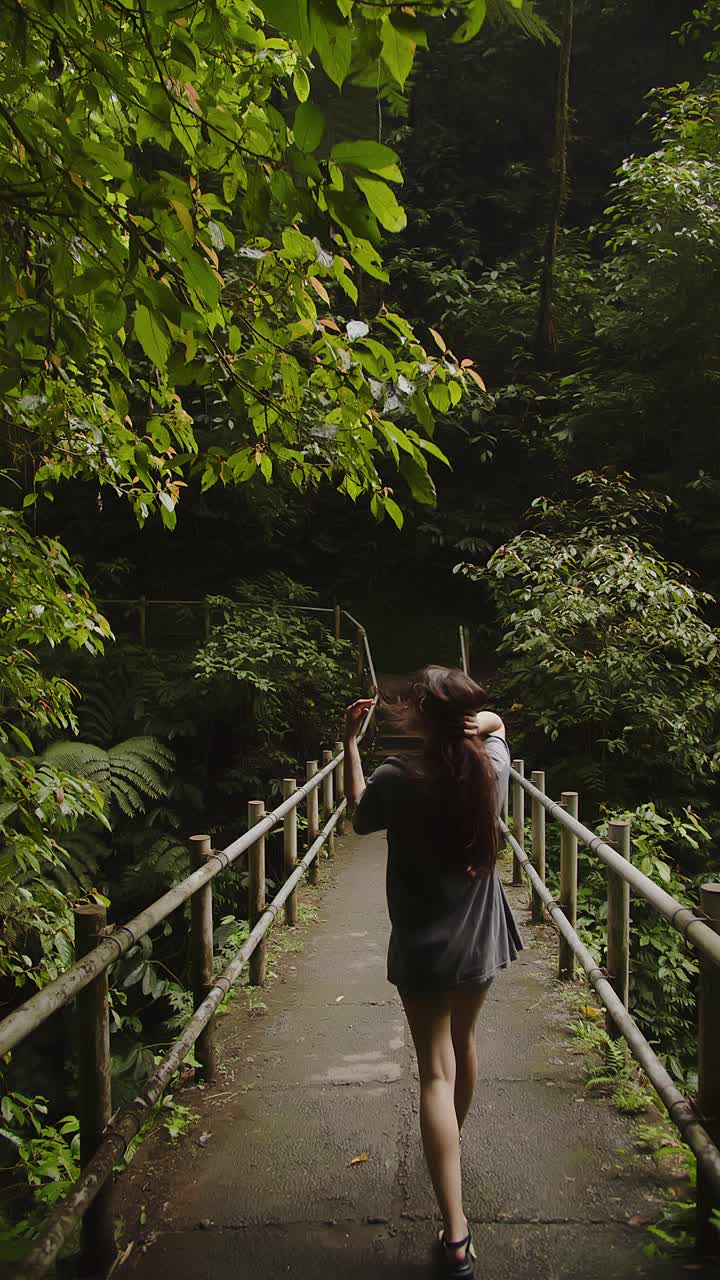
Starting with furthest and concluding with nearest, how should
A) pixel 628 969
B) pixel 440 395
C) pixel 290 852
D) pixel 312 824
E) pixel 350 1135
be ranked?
1. pixel 312 824
2. pixel 290 852
3. pixel 628 969
4. pixel 350 1135
5. pixel 440 395

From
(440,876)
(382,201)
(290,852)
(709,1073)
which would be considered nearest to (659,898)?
(709,1073)

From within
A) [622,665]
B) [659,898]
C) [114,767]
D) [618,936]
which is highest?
[622,665]

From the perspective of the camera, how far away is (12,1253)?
2170mm

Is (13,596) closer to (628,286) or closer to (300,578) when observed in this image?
(628,286)

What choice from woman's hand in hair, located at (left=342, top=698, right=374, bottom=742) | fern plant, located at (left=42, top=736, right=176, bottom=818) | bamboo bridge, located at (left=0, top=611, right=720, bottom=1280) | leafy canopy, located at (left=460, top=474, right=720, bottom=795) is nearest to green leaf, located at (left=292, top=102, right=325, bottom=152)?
woman's hand in hair, located at (left=342, top=698, right=374, bottom=742)

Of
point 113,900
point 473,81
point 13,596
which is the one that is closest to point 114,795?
Answer: point 113,900

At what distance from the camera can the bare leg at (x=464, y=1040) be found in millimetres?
2185

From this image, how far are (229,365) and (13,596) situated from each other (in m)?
1.65

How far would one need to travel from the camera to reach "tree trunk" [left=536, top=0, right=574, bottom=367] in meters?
12.1

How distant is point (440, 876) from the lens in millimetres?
2072

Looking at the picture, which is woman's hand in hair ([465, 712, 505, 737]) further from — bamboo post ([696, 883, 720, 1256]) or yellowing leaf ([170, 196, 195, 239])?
yellowing leaf ([170, 196, 195, 239])

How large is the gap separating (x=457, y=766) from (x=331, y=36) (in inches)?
60.2

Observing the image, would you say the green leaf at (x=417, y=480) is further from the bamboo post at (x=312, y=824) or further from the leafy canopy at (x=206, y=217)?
the bamboo post at (x=312, y=824)

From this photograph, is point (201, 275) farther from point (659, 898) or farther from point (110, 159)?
point (659, 898)
